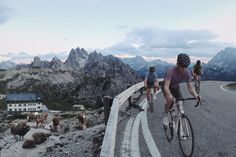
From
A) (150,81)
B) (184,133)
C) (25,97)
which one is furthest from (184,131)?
(25,97)

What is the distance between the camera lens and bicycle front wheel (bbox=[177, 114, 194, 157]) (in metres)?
7.32

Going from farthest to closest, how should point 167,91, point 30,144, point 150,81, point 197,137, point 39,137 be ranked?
point 150,81
point 39,137
point 30,144
point 197,137
point 167,91

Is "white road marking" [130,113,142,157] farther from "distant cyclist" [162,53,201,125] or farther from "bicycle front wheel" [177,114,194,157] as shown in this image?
"distant cyclist" [162,53,201,125]

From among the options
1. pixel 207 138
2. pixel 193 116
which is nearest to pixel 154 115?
pixel 193 116

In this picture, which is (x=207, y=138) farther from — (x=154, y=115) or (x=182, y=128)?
(x=154, y=115)

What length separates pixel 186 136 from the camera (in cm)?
748

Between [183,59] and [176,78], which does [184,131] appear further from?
[183,59]

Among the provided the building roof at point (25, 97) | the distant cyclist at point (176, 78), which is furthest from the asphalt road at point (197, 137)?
the building roof at point (25, 97)

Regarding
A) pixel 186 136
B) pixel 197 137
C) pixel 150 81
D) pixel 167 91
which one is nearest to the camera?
pixel 186 136

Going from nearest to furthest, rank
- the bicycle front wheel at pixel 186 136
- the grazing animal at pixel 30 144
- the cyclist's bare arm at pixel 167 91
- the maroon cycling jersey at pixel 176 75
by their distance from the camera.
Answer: the bicycle front wheel at pixel 186 136, the cyclist's bare arm at pixel 167 91, the maroon cycling jersey at pixel 176 75, the grazing animal at pixel 30 144

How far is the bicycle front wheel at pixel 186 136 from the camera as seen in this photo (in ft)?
24.0

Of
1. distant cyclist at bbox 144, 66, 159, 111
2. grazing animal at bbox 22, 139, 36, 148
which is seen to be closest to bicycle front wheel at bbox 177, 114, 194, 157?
distant cyclist at bbox 144, 66, 159, 111

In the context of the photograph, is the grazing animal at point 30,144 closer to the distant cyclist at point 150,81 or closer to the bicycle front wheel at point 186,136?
the distant cyclist at point 150,81

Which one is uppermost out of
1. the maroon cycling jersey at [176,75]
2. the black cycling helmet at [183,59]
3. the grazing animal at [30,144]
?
the black cycling helmet at [183,59]
